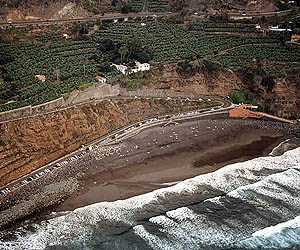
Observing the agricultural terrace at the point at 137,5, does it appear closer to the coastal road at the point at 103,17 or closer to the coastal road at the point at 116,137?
the coastal road at the point at 103,17

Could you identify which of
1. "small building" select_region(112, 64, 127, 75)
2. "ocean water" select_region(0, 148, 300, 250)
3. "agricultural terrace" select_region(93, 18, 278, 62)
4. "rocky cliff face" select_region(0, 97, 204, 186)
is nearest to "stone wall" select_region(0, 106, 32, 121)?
"rocky cliff face" select_region(0, 97, 204, 186)

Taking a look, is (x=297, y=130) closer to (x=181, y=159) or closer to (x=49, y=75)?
(x=181, y=159)

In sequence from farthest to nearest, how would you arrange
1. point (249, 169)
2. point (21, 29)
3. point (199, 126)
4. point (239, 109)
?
point (21, 29)
point (239, 109)
point (199, 126)
point (249, 169)

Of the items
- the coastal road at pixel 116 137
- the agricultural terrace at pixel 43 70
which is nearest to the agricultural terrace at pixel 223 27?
the coastal road at pixel 116 137

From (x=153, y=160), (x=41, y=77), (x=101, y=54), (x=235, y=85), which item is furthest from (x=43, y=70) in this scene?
(x=235, y=85)

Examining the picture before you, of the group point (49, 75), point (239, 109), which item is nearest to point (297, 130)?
point (239, 109)

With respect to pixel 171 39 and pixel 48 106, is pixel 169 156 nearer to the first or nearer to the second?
pixel 48 106
